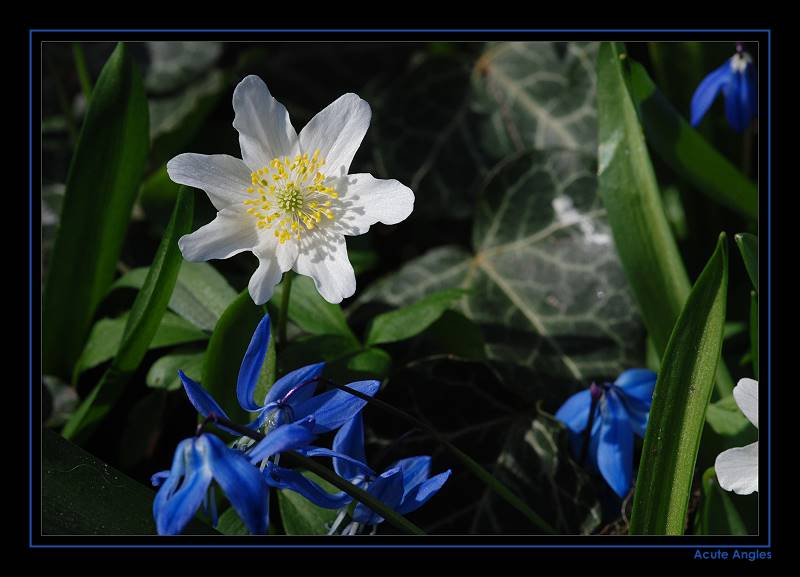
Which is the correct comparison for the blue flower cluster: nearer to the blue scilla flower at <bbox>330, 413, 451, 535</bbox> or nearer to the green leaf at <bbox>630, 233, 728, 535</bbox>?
the blue scilla flower at <bbox>330, 413, 451, 535</bbox>

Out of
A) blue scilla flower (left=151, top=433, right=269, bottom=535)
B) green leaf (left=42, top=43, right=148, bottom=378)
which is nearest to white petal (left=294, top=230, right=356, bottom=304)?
blue scilla flower (left=151, top=433, right=269, bottom=535)

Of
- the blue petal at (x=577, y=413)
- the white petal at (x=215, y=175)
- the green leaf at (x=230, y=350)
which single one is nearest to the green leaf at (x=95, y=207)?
the white petal at (x=215, y=175)

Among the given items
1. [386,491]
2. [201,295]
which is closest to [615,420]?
[386,491]

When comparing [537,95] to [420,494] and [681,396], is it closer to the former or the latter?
[681,396]
